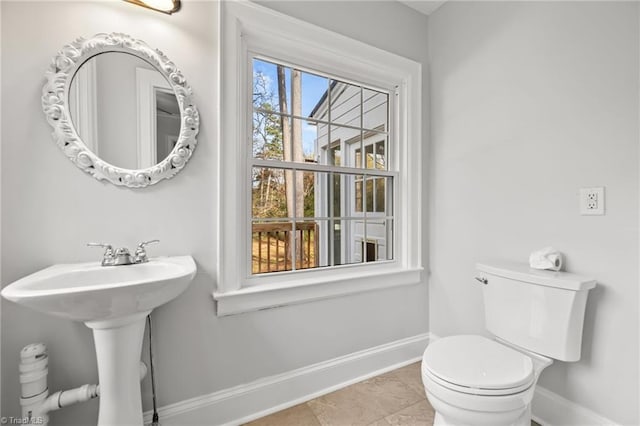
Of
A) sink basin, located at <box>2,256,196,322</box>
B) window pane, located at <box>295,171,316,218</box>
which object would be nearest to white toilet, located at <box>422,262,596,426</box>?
window pane, located at <box>295,171,316,218</box>

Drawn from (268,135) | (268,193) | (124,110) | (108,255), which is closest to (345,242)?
(268,193)

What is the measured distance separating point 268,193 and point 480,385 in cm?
132

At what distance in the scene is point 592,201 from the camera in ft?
4.14

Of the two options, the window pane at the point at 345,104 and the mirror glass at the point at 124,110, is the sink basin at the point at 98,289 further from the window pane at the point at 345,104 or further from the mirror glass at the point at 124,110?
the window pane at the point at 345,104

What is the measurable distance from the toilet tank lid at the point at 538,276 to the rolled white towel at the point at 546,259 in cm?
2

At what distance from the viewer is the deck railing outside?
5.20ft

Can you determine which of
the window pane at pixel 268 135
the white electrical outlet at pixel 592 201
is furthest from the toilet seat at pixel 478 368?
the window pane at pixel 268 135

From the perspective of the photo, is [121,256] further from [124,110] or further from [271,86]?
[271,86]

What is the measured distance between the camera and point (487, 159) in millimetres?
1681

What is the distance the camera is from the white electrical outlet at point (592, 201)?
124 centimetres

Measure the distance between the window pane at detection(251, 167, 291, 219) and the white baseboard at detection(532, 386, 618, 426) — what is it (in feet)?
5.53

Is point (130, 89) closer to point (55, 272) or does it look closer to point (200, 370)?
point (55, 272)

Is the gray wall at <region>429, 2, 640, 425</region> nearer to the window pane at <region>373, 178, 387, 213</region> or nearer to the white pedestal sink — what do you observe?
the window pane at <region>373, 178, 387, 213</region>

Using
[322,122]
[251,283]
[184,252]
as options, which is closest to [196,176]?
[184,252]
